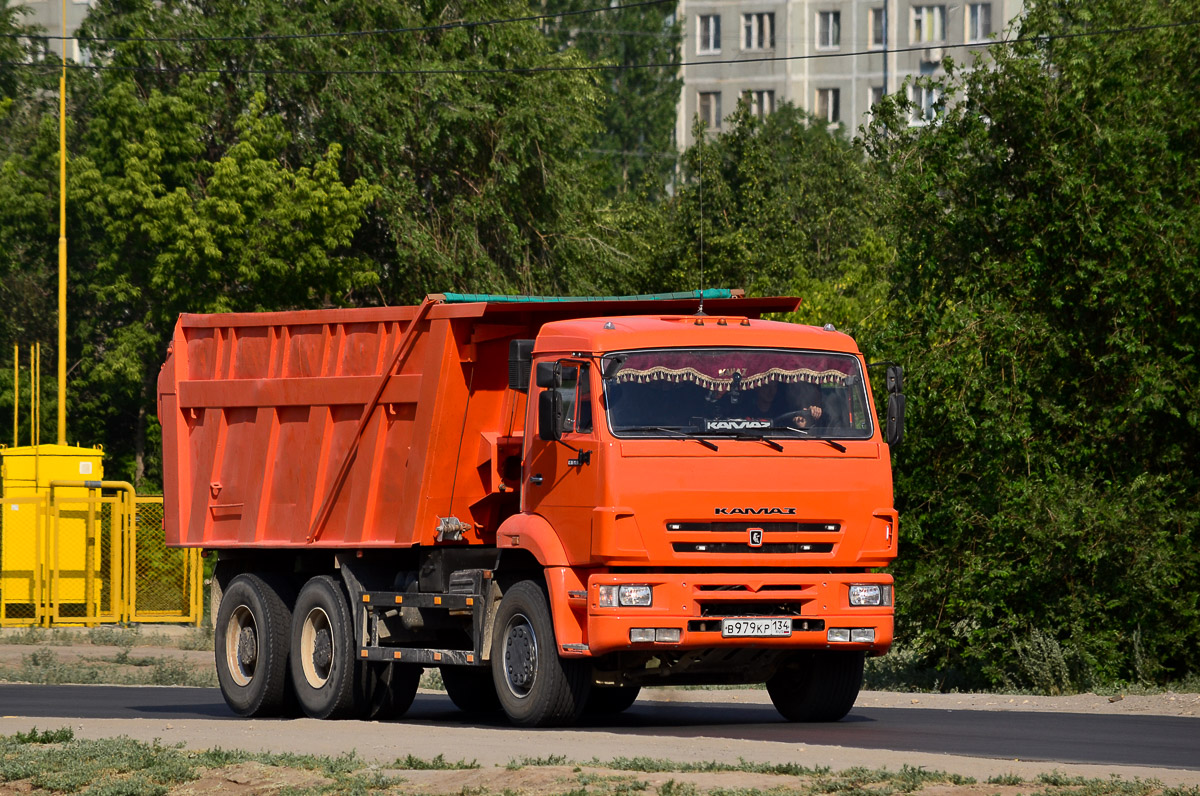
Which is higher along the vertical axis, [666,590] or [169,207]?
[169,207]

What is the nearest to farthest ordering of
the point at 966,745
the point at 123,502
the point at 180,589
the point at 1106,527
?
the point at 966,745 → the point at 1106,527 → the point at 123,502 → the point at 180,589

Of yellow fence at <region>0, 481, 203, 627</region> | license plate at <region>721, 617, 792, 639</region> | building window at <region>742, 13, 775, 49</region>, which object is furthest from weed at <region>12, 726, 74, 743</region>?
building window at <region>742, 13, 775, 49</region>

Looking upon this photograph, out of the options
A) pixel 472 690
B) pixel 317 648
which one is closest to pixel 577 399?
pixel 317 648

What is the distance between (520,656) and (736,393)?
2494mm

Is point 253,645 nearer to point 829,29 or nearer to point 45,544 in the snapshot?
point 45,544

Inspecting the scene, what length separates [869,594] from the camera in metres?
14.0

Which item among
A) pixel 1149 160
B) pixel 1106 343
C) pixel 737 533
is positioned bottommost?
pixel 737 533

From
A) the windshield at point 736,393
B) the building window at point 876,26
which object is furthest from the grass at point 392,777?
the building window at point 876,26

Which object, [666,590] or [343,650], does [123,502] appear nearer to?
[343,650]

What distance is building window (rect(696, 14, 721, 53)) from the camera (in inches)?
4082

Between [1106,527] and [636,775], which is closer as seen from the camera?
[636,775]

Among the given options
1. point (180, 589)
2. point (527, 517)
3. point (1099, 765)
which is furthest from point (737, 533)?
point (180, 589)

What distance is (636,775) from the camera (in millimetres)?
10586

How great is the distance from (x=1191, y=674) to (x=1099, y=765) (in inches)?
425
